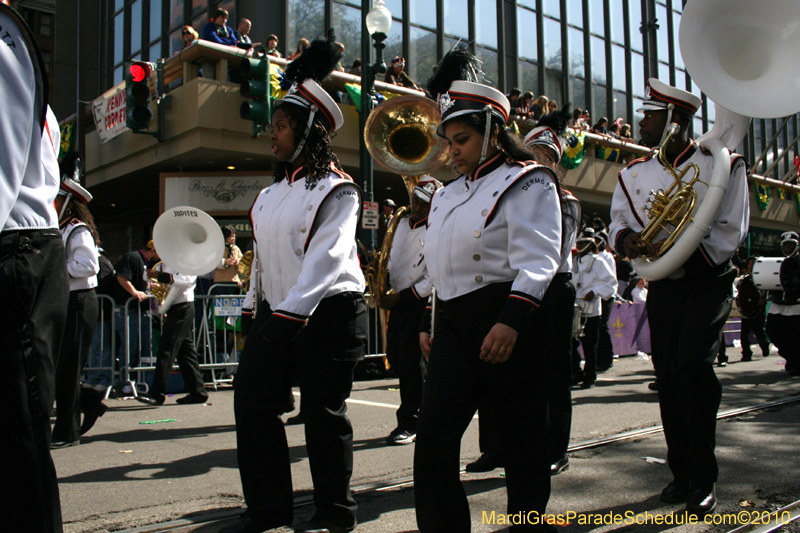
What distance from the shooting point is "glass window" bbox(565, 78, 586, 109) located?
25359 millimetres

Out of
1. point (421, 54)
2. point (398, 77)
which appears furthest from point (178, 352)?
point (421, 54)

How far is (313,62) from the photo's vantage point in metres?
3.67

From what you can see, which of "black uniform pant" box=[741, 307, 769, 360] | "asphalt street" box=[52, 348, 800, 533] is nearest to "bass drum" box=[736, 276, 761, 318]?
"black uniform pant" box=[741, 307, 769, 360]

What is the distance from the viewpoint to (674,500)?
3.61m

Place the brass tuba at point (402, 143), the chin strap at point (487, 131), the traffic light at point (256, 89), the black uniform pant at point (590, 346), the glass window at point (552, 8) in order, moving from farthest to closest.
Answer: the glass window at point (552, 8)
the traffic light at point (256, 89)
the black uniform pant at point (590, 346)
the brass tuba at point (402, 143)
the chin strap at point (487, 131)

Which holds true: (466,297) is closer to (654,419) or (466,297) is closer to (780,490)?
(780,490)

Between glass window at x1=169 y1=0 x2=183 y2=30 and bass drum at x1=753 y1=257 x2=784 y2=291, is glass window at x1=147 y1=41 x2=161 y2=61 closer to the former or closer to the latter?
glass window at x1=169 y1=0 x2=183 y2=30

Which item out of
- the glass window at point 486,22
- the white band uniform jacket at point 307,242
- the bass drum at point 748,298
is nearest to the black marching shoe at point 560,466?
the white band uniform jacket at point 307,242

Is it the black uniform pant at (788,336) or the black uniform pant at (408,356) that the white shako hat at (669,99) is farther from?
the black uniform pant at (788,336)

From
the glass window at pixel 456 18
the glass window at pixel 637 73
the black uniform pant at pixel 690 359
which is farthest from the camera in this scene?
the glass window at pixel 637 73

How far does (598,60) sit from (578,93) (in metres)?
2.02

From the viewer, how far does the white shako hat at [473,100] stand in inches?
118

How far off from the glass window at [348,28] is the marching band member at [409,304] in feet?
44.7

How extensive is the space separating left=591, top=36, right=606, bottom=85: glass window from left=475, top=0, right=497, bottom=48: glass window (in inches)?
207
